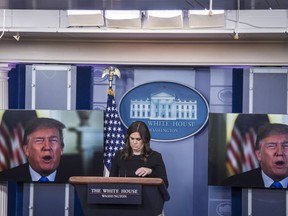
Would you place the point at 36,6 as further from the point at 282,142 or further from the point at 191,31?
the point at 282,142

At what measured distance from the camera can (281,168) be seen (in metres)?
7.96

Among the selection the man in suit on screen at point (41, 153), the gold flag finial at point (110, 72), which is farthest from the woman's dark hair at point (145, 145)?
the man in suit on screen at point (41, 153)

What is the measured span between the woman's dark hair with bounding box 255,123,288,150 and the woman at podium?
2138 mm

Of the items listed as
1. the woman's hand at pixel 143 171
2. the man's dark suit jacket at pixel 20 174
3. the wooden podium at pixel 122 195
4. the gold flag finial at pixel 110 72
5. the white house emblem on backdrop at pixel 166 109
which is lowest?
the man's dark suit jacket at pixel 20 174

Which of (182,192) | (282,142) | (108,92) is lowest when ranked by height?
(182,192)

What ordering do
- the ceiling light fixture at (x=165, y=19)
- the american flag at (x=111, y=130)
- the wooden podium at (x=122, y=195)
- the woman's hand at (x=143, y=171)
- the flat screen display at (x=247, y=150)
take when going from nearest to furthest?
the wooden podium at (x=122, y=195)
the woman's hand at (x=143, y=171)
the ceiling light fixture at (x=165, y=19)
the flat screen display at (x=247, y=150)
the american flag at (x=111, y=130)

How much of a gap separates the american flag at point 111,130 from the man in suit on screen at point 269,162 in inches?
49.3

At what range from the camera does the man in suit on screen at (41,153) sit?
328 inches

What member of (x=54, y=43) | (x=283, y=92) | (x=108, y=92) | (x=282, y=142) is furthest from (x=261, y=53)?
(x=54, y=43)

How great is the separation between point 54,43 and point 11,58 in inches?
20.4

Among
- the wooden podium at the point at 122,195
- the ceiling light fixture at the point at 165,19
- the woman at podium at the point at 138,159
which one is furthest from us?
the ceiling light fixture at the point at 165,19

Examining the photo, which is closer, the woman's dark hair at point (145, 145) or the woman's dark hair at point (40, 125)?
the woman's dark hair at point (145, 145)

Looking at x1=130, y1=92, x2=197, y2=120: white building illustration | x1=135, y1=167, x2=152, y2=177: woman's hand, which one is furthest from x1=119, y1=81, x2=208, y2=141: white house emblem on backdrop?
x1=135, y1=167, x2=152, y2=177: woman's hand

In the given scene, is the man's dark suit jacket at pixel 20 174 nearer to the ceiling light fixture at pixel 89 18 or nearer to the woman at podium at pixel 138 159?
the ceiling light fixture at pixel 89 18
